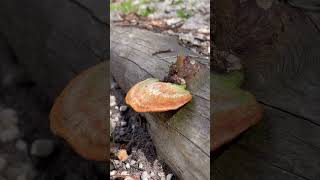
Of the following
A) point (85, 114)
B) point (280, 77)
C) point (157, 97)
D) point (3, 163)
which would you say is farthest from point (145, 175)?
point (3, 163)

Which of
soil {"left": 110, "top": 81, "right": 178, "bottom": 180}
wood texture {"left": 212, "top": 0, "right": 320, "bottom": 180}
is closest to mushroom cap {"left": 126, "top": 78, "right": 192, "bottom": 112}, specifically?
wood texture {"left": 212, "top": 0, "right": 320, "bottom": 180}

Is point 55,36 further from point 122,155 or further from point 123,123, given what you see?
point 123,123

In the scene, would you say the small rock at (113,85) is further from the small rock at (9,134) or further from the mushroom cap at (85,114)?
the small rock at (9,134)

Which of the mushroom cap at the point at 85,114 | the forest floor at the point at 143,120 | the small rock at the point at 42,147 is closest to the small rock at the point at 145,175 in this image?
the forest floor at the point at 143,120

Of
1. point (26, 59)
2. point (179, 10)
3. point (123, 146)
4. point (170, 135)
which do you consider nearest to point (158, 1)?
point (179, 10)

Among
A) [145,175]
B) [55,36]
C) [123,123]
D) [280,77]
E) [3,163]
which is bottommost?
[145,175]

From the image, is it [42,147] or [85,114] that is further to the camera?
[85,114]
